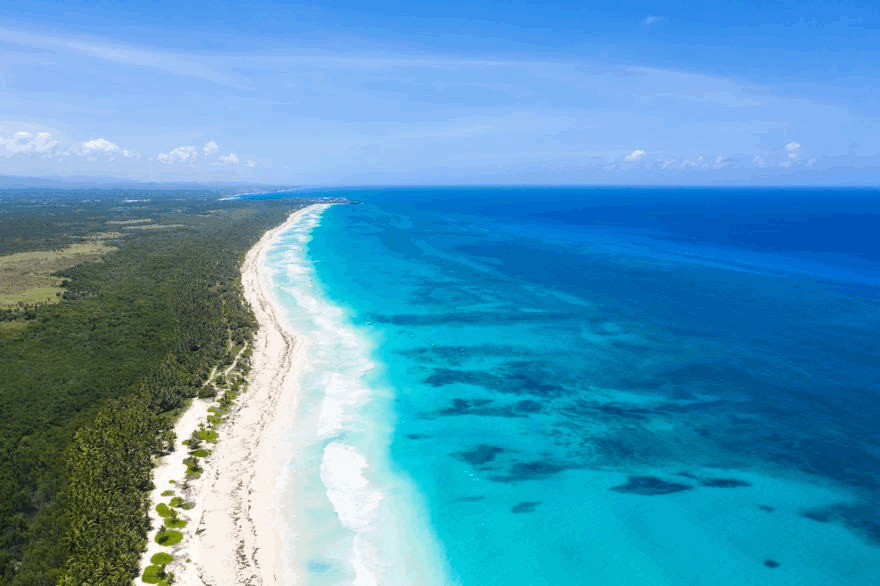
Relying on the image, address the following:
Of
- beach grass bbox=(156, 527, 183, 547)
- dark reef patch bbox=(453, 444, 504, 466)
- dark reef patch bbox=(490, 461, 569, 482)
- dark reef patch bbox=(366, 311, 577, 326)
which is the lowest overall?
dark reef patch bbox=(490, 461, 569, 482)

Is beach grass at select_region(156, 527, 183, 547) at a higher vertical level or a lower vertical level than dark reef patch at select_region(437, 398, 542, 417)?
lower

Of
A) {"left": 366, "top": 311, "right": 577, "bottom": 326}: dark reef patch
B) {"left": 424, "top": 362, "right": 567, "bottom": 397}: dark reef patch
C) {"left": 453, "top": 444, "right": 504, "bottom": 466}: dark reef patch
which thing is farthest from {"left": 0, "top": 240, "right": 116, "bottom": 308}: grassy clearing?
{"left": 453, "top": 444, "right": 504, "bottom": 466}: dark reef patch

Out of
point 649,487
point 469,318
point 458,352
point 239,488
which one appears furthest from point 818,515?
point 469,318

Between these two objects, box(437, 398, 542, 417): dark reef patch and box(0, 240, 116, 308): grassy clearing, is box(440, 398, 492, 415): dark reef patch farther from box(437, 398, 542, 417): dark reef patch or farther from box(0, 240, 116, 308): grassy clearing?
box(0, 240, 116, 308): grassy clearing

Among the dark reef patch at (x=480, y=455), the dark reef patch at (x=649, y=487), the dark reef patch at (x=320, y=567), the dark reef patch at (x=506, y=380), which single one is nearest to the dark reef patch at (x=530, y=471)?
the dark reef patch at (x=480, y=455)

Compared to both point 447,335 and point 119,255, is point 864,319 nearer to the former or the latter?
point 447,335

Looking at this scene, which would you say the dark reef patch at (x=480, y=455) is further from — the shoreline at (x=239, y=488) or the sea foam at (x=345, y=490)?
the shoreline at (x=239, y=488)

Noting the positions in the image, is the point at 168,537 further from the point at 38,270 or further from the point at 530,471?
the point at 38,270
